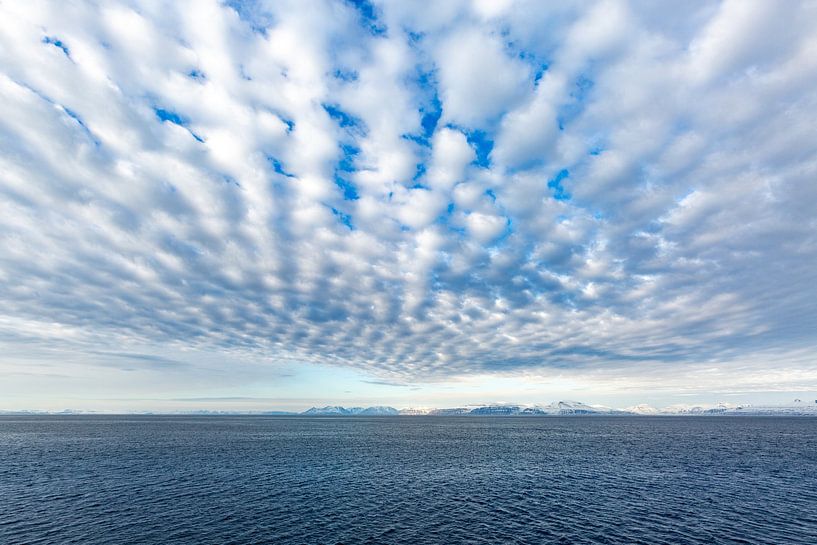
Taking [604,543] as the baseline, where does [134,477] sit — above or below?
above

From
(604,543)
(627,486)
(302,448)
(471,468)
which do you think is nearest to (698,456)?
(627,486)

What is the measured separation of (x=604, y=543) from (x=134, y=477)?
81.1 metres

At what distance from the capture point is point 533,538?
4453cm

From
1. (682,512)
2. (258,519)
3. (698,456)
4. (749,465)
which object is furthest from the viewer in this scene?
(698,456)

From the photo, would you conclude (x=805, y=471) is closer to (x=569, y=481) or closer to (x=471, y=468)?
(x=569, y=481)

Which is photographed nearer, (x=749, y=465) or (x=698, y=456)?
(x=749, y=465)

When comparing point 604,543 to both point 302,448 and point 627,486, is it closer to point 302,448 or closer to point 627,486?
point 627,486

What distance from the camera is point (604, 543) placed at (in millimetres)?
43250

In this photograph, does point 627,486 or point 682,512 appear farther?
point 627,486

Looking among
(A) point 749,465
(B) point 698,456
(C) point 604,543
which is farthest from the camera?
(B) point 698,456

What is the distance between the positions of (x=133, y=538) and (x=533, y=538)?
45048 mm

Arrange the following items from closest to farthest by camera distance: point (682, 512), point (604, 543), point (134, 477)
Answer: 1. point (604, 543)
2. point (682, 512)
3. point (134, 477)

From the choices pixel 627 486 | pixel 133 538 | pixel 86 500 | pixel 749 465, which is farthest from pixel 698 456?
pixel 86 500

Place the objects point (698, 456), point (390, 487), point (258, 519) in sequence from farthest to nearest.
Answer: point (698, 456) → point (390, 487) → point (258, 519)
